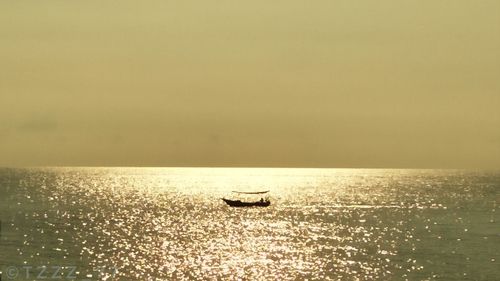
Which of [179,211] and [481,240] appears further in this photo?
[179,211]

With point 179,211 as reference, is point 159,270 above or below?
below

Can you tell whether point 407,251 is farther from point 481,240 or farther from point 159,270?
point 159,270

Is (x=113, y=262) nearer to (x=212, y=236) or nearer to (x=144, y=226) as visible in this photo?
(x=212, y=236)

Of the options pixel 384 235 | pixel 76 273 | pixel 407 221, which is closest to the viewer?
pixel 76 273

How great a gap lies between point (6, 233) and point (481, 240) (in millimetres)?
90173

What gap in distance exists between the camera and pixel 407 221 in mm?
166125

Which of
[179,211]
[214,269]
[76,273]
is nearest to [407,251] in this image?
[214,269]

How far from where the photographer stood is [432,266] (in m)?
94.2

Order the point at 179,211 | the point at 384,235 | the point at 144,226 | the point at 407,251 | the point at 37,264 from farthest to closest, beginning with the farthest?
the point at 179,211, the point at 144,226, the point at 384,235, the point at 407,251, the point at 37,264

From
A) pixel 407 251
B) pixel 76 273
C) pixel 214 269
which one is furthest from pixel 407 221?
pixel 76 273

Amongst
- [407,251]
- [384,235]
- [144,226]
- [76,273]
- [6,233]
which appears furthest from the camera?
[144,226]

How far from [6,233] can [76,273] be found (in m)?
45.7

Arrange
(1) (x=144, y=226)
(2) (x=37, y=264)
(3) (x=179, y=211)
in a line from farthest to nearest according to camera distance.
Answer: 1. (3) (x=179, y=211)
2. (1) (x=144, y=226)
3. (2) (x=37, y=264)

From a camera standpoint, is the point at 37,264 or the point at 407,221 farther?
the point at 407,221
